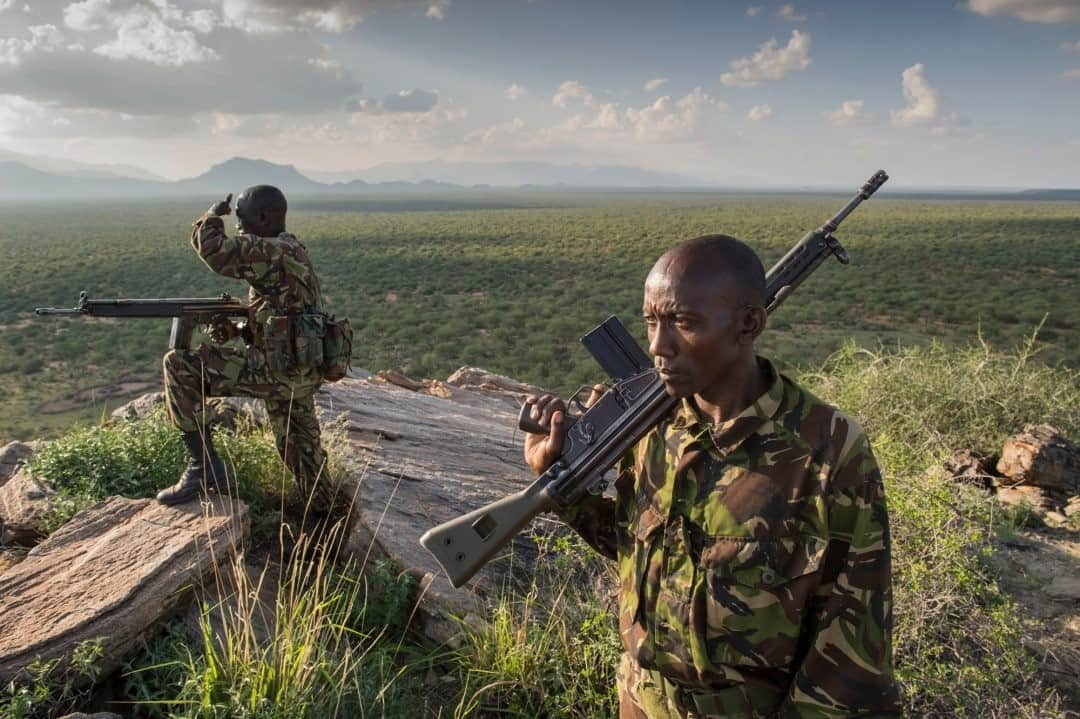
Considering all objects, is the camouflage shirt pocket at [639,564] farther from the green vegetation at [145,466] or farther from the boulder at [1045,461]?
the boulder at [1045,461]

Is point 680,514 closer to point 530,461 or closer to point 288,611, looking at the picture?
point 530,461

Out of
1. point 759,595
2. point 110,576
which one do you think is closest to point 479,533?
point 759,595

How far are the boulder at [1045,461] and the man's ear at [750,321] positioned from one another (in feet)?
17.8

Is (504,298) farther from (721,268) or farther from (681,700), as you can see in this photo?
(721,268)

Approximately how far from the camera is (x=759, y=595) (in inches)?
66.5

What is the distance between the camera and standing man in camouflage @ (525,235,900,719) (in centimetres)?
160

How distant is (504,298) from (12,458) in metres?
16.7

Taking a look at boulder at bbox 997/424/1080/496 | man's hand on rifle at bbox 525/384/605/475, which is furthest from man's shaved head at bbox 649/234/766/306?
boulder at bbox 997/424/1080/496

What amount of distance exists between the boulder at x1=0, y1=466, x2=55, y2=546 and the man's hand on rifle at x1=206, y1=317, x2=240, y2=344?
47.7 inches

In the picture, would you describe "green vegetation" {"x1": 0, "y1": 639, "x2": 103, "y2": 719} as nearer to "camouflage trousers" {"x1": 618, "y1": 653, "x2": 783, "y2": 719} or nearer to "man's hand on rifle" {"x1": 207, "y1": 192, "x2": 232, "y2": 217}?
"camouflage trousers" {"x1": 618, "y1": 653, "x2": 783, "y2": 719}

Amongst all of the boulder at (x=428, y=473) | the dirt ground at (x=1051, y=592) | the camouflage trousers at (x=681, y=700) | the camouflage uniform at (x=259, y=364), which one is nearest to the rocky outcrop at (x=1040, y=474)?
the dirt ground at (x=1051, y=592)

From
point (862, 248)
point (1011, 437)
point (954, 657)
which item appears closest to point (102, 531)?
point (954, 657)

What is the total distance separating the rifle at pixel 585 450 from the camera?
1949 millimetres

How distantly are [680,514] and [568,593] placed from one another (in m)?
1.85
